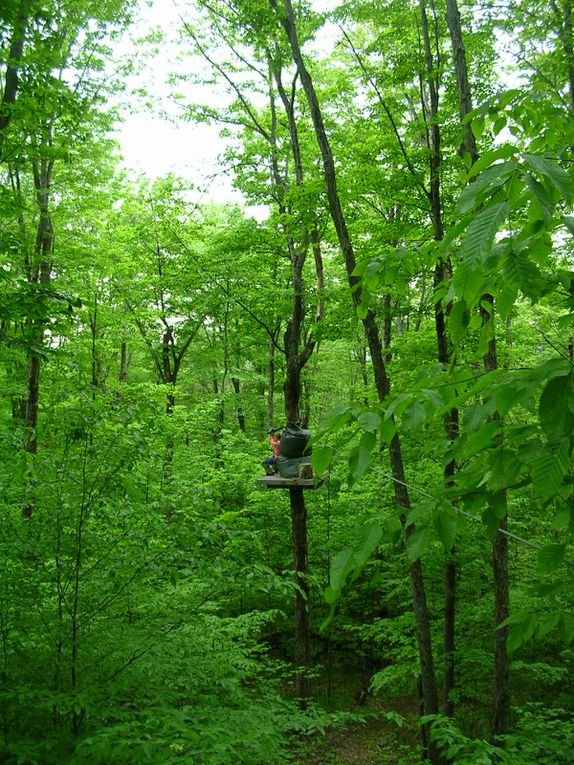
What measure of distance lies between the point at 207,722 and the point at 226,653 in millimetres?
1053

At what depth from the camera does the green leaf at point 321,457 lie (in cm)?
124

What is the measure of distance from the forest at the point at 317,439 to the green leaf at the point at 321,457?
0.01 metres

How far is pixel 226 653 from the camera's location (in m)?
4.73

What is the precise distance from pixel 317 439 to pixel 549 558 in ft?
1.94

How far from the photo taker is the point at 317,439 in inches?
53.6

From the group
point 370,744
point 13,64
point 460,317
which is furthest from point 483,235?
point 370,744

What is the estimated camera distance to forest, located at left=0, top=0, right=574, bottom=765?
50.8 inches

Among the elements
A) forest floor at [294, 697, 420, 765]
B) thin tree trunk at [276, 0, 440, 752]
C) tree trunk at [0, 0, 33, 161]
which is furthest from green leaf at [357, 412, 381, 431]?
forest floor at [294, 697, 420, 765]

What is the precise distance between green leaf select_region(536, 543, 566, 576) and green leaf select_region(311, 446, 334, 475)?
50 cm

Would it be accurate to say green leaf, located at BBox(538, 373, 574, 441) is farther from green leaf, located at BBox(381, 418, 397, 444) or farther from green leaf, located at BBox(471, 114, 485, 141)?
green leaf, located at BBox(471, 114, 485, 141)

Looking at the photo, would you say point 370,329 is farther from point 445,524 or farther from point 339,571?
point 339,571

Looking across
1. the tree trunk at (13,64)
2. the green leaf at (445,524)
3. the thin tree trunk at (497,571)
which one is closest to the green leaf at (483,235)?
the green leaf at (445,524)

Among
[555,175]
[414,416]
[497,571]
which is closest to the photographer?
[555,175]

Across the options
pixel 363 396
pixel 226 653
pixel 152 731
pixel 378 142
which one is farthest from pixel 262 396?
pixel 152 731
